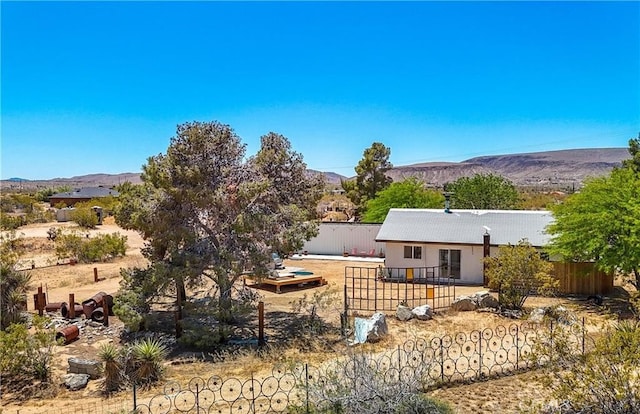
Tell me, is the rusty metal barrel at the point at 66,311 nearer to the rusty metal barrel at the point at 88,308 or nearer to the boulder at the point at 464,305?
the rusty metal barrel at the point at 88,308

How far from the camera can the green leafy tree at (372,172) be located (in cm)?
4881

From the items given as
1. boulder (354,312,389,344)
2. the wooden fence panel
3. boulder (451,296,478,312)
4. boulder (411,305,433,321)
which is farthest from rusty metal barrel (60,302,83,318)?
the wooden fence panel

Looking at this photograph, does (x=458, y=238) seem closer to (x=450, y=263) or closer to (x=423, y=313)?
(x=450, y=263)

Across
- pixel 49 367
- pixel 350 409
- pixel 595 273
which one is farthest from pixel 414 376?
pixel 595 273

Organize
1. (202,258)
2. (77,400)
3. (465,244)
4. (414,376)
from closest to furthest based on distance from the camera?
(414,376), (77,400), (202,258), (465,244)

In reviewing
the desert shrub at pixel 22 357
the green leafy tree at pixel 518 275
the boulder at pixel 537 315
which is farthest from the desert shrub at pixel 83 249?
the boulder at pixel 537 315

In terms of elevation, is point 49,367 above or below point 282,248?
below

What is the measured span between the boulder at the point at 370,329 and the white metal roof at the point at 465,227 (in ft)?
31.3

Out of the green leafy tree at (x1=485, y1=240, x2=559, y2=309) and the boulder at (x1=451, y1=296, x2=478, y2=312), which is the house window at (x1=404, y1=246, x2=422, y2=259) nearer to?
the boulder at (x1=451, y1=296, x2=478, y2=312)

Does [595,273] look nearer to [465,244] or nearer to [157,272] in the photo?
[465,244]

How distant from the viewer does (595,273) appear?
20.8m

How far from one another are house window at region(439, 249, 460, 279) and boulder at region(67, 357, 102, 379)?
16.2 metres

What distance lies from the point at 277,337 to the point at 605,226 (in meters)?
11.8

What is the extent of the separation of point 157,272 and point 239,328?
3612 millimetres
